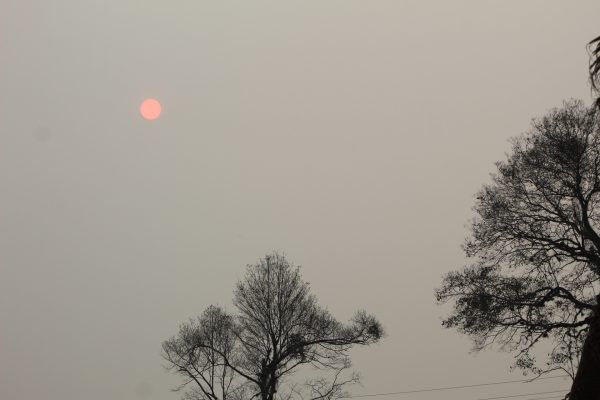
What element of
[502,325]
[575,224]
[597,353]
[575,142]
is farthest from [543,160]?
[597,353]

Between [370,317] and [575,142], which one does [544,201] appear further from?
[370,317]

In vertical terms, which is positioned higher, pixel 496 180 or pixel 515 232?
pixel 496 180

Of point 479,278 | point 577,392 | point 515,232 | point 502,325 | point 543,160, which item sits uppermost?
point 543,160

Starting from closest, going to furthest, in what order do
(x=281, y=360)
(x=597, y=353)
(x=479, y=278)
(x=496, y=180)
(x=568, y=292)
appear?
1. (x=597, y=353)
2. (x=568, y=292)
3. (x=479, y=278)
4. (x=496, y=180)
5. (x=281, y=360)

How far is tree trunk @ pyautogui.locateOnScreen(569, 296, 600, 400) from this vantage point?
3.51m

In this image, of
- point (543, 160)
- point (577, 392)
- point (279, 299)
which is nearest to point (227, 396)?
point (279, 299)

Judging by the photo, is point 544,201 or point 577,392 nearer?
point 577,392

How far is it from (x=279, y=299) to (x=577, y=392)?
27.7m

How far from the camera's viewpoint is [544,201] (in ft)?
64.1

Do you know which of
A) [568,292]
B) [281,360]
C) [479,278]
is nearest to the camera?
[568,292]

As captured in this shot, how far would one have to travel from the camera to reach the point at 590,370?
11.7 feet

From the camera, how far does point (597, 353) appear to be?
3.50m

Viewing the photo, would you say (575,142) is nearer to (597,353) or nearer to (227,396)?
(597,353)

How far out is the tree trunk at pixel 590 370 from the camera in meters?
3.51
